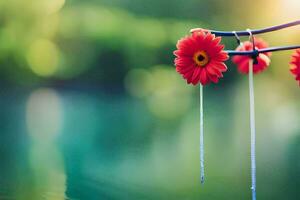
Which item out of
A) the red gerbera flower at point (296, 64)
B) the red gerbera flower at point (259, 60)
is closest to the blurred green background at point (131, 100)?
the red gerbera flower at point (259, 60)

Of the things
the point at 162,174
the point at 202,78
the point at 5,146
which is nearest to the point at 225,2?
the point at 162,174

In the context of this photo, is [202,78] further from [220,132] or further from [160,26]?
[160,26]

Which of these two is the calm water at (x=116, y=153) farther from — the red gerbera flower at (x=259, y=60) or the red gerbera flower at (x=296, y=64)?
the red gerbera flower at (x=296, y=64)

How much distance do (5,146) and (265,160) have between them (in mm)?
719

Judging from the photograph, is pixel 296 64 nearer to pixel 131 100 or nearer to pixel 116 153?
pixel 116 153

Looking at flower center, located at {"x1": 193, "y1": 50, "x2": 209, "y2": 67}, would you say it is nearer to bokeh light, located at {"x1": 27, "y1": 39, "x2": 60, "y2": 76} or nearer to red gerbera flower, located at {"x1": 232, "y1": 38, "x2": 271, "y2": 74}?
red gerbera flower, located at {"x1": 232, "y1": 38, "x2": 271, "y2": 74}

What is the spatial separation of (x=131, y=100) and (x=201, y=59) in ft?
3.27

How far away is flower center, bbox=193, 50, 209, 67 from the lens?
501mm

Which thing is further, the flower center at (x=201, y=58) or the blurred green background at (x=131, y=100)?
the blurred green background at (x=131, y=100)

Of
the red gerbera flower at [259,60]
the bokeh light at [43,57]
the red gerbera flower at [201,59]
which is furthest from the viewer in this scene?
the bokeh light at [43,57]

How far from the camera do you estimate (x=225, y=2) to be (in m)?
1.58

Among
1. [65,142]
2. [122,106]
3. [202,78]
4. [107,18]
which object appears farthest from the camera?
[107,18]

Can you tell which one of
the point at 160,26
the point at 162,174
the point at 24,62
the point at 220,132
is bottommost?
the point at 162,174

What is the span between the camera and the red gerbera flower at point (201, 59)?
1.64 ft
